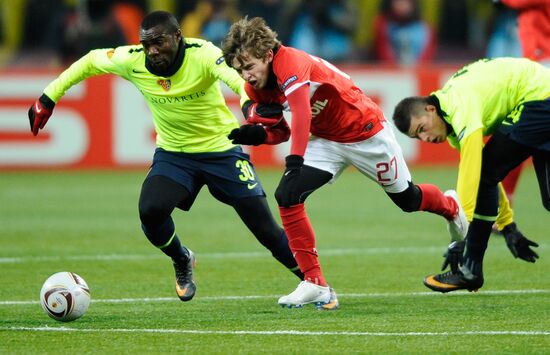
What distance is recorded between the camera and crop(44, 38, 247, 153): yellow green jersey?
870cm

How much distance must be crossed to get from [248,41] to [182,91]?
1028mm

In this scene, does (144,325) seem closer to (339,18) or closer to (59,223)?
(59,223)

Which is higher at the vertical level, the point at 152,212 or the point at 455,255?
the point at 455,255

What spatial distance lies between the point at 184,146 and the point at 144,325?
1669 mm

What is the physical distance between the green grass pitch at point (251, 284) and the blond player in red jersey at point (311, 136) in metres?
0.54

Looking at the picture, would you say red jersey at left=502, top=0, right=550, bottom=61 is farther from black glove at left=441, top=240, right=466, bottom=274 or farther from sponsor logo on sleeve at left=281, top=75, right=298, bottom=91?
sponsor logo on sleeve at left=281, top=75, right=298, bottom=91

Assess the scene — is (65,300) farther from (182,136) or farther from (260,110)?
(260,110)

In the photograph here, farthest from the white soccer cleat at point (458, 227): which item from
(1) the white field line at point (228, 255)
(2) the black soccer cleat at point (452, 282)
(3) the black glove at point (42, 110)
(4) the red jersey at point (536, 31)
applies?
(4) the red jersey at point (536, 31)

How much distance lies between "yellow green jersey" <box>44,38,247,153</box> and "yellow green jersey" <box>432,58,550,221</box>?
5.50 ft

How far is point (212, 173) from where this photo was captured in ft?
29.0

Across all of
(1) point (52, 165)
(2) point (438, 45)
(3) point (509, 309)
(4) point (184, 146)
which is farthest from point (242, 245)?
(2) point (438, 45)

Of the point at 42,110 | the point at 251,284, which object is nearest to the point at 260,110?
the point at 42,110

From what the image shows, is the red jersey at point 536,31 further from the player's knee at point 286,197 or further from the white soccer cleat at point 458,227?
the player's knee at point 286,197

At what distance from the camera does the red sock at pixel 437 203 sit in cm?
874
